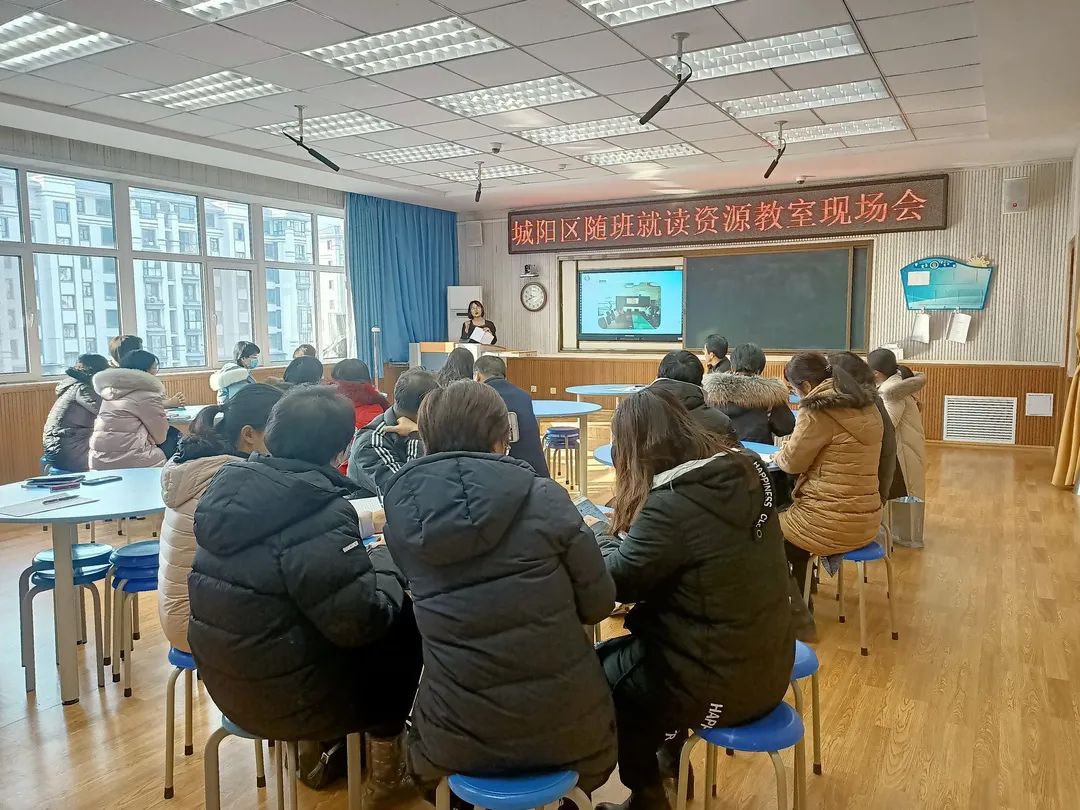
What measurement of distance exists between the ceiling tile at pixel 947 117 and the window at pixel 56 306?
6986 millimetres

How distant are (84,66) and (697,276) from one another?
22.1 ft

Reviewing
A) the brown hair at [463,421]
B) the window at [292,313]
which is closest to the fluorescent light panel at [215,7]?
the brown hair at [463,421]

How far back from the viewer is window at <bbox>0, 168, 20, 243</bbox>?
244 inches

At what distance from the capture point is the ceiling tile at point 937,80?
485 centimetres

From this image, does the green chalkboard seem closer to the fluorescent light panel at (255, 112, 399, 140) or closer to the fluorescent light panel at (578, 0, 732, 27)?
the fluorescent light panel at (255, 112, 399, 140)

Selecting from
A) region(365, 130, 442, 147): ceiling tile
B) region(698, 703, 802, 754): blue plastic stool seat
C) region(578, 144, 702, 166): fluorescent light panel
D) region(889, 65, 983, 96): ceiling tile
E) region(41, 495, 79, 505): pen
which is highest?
region(578, 144, 702, 166): fluorescent light panel

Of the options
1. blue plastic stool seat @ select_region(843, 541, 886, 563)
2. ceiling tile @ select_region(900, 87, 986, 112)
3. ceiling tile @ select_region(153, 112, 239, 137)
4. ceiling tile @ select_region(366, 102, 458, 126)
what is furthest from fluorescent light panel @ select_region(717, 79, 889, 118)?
ceiling tile @ select_region(153, 112, 239, 137)

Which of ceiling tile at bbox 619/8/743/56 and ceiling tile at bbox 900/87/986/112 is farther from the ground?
ceiling tile at bbox 619/8/743/56

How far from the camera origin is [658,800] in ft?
6.51

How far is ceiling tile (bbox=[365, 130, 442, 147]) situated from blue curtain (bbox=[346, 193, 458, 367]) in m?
2.72

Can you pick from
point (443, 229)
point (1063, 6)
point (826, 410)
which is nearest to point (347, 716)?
point (826, 410)

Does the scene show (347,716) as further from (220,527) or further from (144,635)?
(144,635)

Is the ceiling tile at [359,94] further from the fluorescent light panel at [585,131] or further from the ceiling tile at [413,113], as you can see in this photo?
the fluorescent light panel at [585,131]

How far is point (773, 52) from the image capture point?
4.67 m
